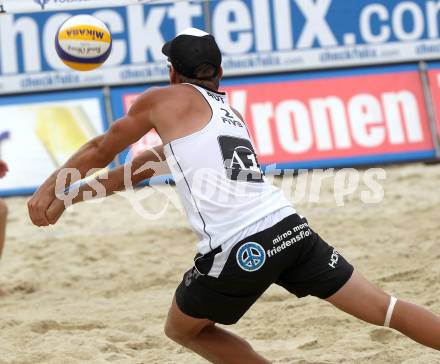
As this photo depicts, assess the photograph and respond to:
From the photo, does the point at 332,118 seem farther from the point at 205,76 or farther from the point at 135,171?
the point at 205,76

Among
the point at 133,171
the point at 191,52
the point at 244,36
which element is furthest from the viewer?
the point at 244,36

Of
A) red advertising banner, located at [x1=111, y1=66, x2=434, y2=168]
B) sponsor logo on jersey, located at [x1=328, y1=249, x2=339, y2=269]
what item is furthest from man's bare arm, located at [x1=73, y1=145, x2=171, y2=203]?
red advertising banner, located at [x1=111, y1=66, x2=434, y2=168]

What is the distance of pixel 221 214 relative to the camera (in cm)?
362

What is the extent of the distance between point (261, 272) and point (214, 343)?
479 mm

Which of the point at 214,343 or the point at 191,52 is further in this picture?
the point at 214,343

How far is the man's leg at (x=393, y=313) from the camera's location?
3.67 metres

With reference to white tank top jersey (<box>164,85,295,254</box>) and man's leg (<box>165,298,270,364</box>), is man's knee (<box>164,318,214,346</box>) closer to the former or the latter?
man's leg (<box>165,298,270,364</box>)

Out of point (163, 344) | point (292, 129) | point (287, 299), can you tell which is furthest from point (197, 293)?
point (292, 129)

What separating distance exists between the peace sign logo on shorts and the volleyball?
1809 mm

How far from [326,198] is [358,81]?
67.2 inches

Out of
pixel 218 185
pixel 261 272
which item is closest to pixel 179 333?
pixel 261 272

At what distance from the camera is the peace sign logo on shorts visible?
11.8 ft

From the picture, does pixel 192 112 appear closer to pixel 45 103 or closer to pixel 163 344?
pixel 163 344

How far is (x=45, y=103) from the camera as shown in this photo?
30.1 ft
